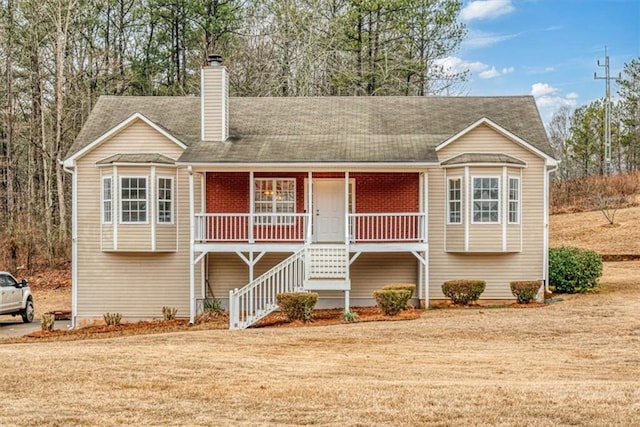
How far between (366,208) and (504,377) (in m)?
10.9

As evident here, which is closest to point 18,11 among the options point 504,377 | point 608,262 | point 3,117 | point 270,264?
point 3,117

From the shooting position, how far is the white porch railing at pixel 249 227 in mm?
20125

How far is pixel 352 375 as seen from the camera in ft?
35.7

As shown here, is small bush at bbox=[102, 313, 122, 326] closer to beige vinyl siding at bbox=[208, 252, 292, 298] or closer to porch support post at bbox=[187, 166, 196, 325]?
porch support post at bbox=[187, 166, 196, 325]

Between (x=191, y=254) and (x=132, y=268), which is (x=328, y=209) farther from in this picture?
(x=132, y=268)

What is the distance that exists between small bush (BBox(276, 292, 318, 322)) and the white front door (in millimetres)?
3928

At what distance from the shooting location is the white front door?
21391mm

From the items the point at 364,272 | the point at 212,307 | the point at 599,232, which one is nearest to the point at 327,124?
the point at 364,272

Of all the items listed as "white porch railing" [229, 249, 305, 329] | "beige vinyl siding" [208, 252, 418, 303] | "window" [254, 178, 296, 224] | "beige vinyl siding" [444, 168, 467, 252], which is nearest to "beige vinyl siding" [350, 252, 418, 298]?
"beige vinyl siding" [208, 252, 418, 303]

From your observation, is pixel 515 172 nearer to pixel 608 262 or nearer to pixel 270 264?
pixel 270 264

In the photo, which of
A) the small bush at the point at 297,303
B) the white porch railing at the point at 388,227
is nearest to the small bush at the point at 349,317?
the small bush at the point at 297,303

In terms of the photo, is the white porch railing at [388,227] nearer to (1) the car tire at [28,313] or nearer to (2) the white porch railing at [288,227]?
(2) the white porch railing at [288,227]

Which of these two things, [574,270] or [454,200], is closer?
[454,200]

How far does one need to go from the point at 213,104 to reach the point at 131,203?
12.5 ft
